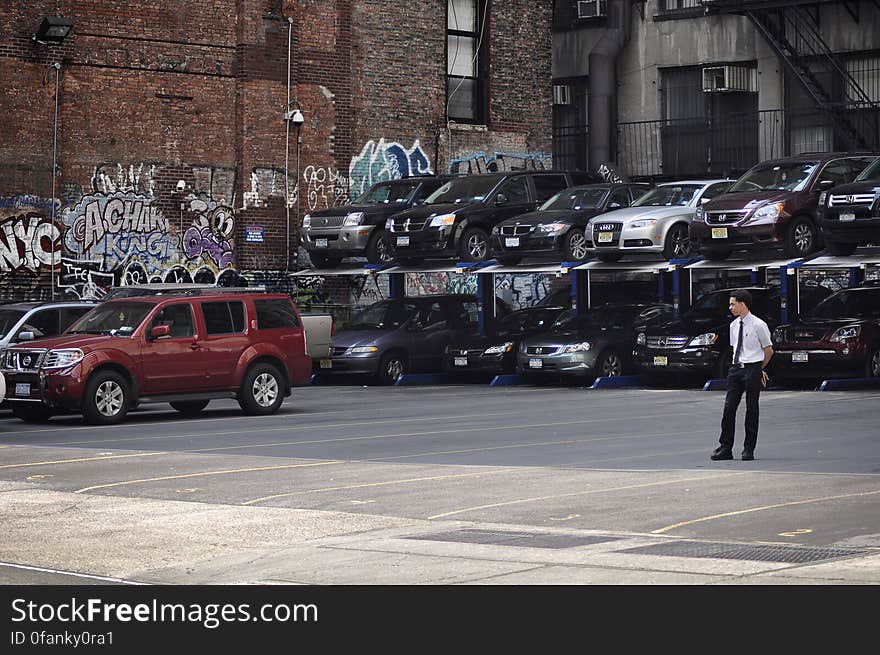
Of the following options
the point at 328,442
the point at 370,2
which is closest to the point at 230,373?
the point at 328,442

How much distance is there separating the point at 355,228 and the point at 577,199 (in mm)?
4577

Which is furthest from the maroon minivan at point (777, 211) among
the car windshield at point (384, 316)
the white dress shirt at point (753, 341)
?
the white dress shirt at point (753, 341)

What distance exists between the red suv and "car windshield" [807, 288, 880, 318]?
917 centimetres

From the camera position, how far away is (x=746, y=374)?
15555 millimetres

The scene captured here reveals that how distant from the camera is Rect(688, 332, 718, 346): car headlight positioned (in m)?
25.9

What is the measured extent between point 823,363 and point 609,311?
15.9 ft

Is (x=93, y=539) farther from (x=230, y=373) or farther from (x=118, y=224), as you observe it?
(x=118, y=224)

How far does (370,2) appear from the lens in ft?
120

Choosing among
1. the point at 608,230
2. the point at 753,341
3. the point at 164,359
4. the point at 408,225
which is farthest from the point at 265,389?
the point at 753,341

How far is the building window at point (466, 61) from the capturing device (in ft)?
126

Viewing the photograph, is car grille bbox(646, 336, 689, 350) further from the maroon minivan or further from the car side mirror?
the car side mirror

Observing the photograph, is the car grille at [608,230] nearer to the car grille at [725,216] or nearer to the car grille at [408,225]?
the car grille at [725,216]

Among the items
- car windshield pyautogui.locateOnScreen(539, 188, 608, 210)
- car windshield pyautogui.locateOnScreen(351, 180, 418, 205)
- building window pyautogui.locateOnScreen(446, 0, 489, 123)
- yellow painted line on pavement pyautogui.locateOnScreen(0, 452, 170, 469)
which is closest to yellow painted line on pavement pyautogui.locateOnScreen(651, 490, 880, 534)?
yellow painted line on pavement pyautogui.locateOnScreen(0, 452, 170, 469)

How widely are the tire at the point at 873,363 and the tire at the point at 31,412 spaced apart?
12787 mm
